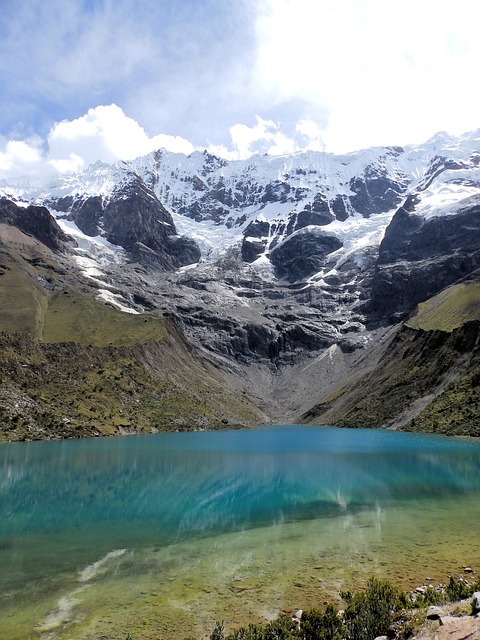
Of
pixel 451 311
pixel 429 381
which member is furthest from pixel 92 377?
pixel 451 311

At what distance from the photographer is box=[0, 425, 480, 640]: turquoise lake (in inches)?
645

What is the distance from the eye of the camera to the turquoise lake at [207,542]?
53.8 feet

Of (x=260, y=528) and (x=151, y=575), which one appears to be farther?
(x=260, y=528)

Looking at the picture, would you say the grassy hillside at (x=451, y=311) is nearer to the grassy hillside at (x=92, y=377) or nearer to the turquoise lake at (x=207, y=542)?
the grassy hillside at (x=92, y=377)

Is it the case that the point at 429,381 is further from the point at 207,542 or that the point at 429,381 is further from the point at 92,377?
the point at 207,542

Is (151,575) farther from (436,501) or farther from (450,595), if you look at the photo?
(436,501)

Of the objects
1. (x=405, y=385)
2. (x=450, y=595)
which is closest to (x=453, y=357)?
(x=405, y=385)

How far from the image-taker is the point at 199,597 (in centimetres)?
1738

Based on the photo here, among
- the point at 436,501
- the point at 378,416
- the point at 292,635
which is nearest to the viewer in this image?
the point at 292,635

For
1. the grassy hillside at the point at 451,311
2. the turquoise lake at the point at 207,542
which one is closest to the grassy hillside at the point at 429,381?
the grassy hillside at the point at 451,311

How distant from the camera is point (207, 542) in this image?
2462 cm

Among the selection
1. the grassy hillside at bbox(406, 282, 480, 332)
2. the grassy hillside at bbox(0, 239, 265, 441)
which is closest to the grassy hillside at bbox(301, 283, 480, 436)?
the grassy hillside at bbox(406, 282, 480, 332)

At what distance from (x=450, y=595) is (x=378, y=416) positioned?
123 metres

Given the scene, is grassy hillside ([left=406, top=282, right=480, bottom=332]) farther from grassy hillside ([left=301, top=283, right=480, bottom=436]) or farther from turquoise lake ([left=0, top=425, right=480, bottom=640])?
turquoise lake ([left=0, top=425, right=480, bottom=640])
